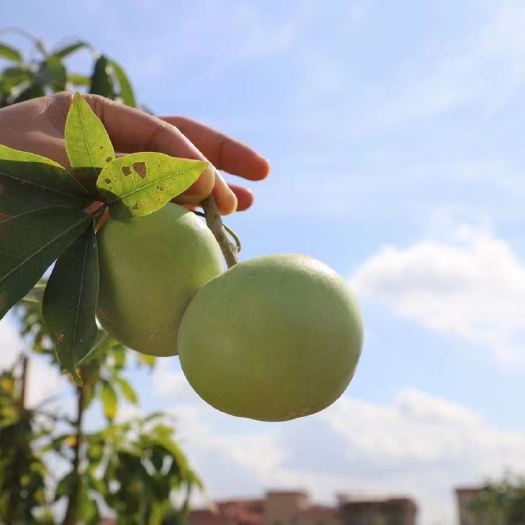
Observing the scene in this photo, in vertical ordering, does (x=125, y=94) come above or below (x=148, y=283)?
above

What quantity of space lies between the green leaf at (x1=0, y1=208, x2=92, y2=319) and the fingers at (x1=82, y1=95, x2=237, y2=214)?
248mm

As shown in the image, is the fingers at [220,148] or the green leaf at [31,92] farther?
the green leaf at [31,92]

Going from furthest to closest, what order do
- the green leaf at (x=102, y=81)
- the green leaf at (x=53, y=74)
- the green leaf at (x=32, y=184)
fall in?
1. the green leaf at (x=53, y=74)
2. the green leaf at (x=102, y=81)
3. the green leaf at (x=32, y=184)

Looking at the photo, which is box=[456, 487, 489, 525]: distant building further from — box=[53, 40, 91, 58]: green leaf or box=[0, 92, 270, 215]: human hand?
box=[0, 92, 270, 215]: human hand

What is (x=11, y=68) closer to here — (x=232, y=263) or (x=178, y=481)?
(x=178, y=481)

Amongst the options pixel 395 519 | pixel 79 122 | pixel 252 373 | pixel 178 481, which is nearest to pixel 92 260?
pixel 79 122

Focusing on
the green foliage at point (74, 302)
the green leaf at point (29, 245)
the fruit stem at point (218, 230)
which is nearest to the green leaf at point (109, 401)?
the green foliage at point (74, 302)

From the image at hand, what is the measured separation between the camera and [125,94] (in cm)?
351

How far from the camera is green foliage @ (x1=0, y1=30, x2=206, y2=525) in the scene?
1164 millimetres

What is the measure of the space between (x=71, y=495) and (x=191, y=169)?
11.1 ft

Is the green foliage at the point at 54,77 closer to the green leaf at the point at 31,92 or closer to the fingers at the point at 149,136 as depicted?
the green leaf at the point at 31,92

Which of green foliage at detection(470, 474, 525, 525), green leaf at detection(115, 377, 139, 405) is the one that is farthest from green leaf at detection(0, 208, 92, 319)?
green foliage at detection(470, 474, 525, 525)

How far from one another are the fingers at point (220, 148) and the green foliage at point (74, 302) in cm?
50

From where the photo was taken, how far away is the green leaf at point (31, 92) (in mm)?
3584
